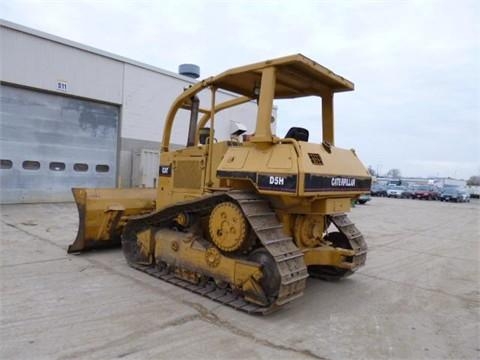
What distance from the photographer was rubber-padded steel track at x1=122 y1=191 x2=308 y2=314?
13.7 ft

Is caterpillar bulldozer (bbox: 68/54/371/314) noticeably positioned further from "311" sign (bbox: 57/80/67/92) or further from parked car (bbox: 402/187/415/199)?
parked car (bbox: 402/187/415/199)

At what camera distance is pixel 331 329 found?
4.07 m

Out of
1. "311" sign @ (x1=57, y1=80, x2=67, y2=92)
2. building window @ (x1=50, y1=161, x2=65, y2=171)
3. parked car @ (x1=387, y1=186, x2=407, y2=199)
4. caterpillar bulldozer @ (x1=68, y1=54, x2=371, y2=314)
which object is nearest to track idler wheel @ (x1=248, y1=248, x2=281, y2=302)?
caterpillar bulldozer @ (x1=68, y1=54, x2=371, y2=314)

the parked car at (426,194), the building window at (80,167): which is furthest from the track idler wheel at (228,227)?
the parked car at (426,194)

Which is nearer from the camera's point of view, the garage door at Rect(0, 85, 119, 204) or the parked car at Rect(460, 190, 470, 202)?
the garage door at Rect(0, 85, 119, 204)

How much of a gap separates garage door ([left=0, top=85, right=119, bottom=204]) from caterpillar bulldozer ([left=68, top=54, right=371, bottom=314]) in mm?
7013

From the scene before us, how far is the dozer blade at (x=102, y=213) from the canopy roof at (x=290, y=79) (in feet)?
9.67

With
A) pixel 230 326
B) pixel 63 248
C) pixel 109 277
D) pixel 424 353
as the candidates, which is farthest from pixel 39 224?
pixel 424 353

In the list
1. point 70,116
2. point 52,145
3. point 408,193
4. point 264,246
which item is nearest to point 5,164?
point 52,145

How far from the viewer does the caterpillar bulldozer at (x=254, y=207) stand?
434cm

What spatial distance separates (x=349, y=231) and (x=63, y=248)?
518cm

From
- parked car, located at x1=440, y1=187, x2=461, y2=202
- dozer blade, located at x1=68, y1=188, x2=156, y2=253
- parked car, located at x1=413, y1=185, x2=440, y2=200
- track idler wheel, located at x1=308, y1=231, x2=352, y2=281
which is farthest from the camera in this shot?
parked car, located at x1=413, y1=185, x2=440, y2=200

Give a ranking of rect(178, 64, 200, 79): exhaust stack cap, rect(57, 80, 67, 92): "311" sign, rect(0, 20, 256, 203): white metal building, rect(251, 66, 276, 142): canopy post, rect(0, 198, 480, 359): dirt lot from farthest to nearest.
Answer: rect(178, 64, 200, 79): exhaust stack cap → rect(57, 80, 67, 92): "311" sign → rect(0, 20, 256, 203): white metal building → rect(251, 66, 276, 142): canopy post → rect(0, 198, 480, 359): dirt lot

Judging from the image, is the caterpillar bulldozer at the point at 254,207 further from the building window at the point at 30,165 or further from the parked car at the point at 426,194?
the parked car at the point at 426,194
